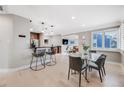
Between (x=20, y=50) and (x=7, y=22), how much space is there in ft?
4.19

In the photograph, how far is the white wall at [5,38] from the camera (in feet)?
12.3

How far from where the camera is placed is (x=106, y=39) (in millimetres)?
5758

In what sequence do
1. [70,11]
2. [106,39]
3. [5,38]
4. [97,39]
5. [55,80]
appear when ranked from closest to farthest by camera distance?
1. [55,80]
2. [70,11]
3. [5,38]
4. [106,39]
5. [97,39]

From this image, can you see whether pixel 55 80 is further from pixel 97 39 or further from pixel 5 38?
pixel 97 39

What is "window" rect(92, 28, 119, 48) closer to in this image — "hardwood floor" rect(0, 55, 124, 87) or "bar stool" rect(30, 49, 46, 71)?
"hardwood floor" rect(0, 55, 124, 87)

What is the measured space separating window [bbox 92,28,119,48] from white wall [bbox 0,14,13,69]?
508cm

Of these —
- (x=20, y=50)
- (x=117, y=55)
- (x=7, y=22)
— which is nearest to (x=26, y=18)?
(x=7, y=22)

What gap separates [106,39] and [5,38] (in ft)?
18.2

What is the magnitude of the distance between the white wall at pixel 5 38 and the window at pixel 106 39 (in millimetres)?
5075

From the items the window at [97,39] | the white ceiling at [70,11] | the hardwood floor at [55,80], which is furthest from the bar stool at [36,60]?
the window at [97,39]

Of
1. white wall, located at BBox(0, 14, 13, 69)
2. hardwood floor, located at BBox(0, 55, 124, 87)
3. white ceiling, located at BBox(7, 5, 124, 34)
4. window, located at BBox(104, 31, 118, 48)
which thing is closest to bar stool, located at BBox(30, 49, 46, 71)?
hardwood floor, located at BBox(0, 55, 124, 87)

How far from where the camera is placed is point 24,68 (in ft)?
13.4

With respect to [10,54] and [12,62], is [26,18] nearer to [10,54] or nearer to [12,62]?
[10,54]

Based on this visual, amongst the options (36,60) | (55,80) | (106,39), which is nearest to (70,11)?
(55,80)
